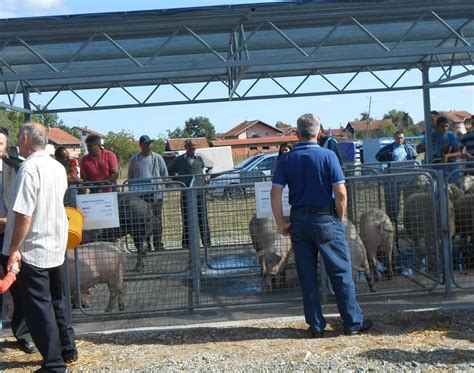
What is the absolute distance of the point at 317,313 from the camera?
6.18m

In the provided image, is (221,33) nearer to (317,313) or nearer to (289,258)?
(289,258)

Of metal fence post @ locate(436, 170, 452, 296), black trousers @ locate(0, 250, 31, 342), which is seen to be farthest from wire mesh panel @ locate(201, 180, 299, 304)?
black trousers @ locate(0, 250, 31, 342)

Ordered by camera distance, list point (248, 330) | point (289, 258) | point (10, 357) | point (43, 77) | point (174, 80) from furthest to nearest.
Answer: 1. point (174, 80)
2. point (43, 77)
3. point (289, 258)
4. point (248, 330)
5. point (10, 357)

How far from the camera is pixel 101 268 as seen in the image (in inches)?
289

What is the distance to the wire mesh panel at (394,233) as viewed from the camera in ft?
25.2

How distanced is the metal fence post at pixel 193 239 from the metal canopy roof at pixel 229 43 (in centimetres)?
198

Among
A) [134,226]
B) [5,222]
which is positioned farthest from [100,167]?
[5,222]

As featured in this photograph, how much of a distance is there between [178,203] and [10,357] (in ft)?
9.73

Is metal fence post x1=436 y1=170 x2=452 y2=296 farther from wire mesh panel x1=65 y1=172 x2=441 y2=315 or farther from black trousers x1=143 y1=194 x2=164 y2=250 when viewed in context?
black trousers x1=143 y1=194 x2=164 y2=250

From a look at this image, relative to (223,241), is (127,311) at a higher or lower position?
lower

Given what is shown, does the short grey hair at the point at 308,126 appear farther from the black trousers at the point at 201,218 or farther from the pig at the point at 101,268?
the pig at the point at 101,268

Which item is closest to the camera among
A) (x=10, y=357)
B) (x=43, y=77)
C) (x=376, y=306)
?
(x=10, y=357)

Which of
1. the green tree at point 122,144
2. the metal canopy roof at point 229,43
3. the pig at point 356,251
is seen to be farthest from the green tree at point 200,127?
the pig at point 356,251

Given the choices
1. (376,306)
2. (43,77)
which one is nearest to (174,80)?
(43,77)
